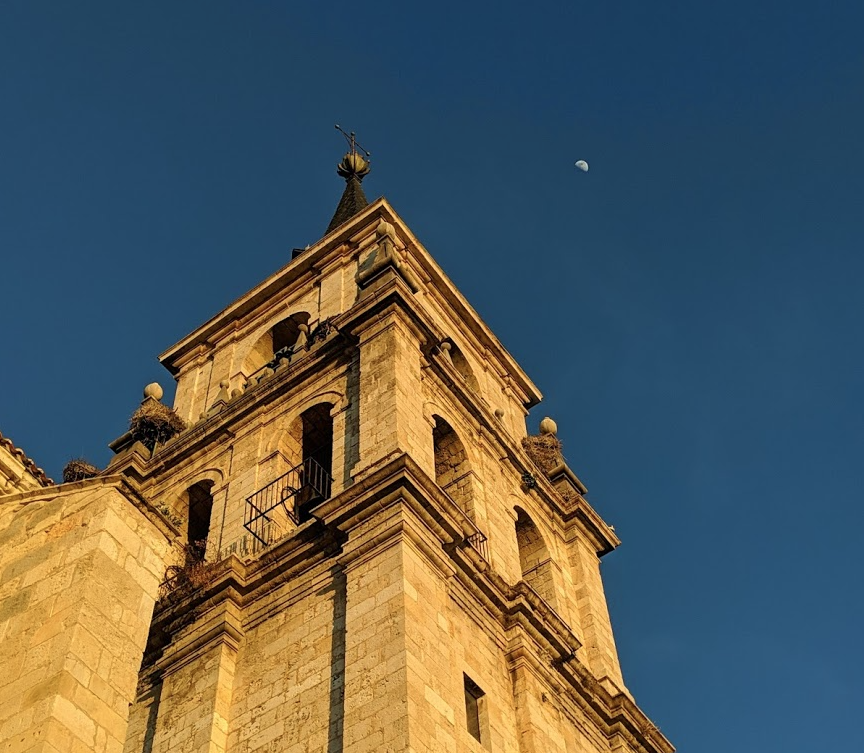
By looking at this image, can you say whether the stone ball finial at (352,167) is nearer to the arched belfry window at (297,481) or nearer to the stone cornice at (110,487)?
the arched belfry window at (297,481)

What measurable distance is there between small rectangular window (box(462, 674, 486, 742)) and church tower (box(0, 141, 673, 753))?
0.05 m

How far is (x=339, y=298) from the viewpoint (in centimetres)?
2883

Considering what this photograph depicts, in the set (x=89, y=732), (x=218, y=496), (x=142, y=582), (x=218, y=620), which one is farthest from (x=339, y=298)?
(x=89, y=732)

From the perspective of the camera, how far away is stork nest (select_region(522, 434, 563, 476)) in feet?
92.3

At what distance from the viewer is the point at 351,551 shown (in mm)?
18531

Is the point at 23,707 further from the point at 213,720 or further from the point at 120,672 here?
the point at 213,720

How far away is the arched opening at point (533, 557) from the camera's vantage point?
81.4 ft

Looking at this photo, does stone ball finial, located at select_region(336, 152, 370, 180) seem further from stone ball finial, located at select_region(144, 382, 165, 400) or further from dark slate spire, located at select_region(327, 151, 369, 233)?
stone ball finial, located at select_region(144, 382, 165, 400)

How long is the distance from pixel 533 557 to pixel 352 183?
20317 mm

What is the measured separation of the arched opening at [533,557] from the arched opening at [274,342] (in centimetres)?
722

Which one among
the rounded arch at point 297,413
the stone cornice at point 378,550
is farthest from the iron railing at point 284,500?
the stone cornice at point 378,550

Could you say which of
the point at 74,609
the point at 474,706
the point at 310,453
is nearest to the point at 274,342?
the point at 310,453

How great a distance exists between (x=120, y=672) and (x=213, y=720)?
7.02m

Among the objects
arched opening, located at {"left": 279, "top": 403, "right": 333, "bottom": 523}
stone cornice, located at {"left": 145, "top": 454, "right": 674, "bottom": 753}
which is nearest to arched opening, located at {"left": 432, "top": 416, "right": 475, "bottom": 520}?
arched opening, located at {"left": 279, "top": 403, "right": 333, "bottom": 523}
